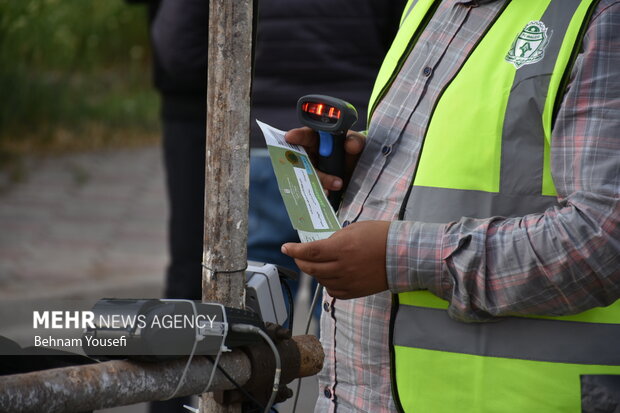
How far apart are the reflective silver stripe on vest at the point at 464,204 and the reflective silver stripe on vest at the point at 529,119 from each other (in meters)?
0.02

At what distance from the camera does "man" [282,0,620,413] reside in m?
1.84

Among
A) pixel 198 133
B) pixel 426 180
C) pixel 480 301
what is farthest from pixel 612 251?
pixel 198 133

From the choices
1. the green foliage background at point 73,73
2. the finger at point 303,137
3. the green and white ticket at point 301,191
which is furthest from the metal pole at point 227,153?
the green foliage background at point 73,73

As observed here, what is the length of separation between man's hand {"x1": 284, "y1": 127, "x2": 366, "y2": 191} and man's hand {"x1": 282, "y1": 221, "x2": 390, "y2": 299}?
11.6 inches

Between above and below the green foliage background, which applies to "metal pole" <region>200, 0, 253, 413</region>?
above

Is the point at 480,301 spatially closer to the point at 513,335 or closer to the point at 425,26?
the point at 513,335

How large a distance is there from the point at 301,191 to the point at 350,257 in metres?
0.20

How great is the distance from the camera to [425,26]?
88.5 inches

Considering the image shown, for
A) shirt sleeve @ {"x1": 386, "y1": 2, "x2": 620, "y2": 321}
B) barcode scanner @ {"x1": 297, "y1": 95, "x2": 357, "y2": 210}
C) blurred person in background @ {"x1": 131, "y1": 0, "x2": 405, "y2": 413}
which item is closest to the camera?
shirt sleeve @ {"x1": 386, "y1": 2, "x2": 620, "y2": 321}

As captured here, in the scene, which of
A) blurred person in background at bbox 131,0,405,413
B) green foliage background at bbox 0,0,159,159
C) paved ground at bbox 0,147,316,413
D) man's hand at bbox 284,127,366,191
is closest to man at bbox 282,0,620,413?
man's hand at bbox 284,127,366,191

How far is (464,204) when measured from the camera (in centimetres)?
198

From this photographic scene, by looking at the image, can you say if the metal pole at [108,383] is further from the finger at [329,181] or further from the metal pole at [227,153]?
the finger at [329,181]

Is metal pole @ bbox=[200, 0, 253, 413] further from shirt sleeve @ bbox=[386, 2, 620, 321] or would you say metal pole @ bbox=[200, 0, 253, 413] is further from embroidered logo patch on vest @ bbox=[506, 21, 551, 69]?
embroidered logo patch on vest @ bbox=[506, 21, 551, 69]

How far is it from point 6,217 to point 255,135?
449 centimetres
